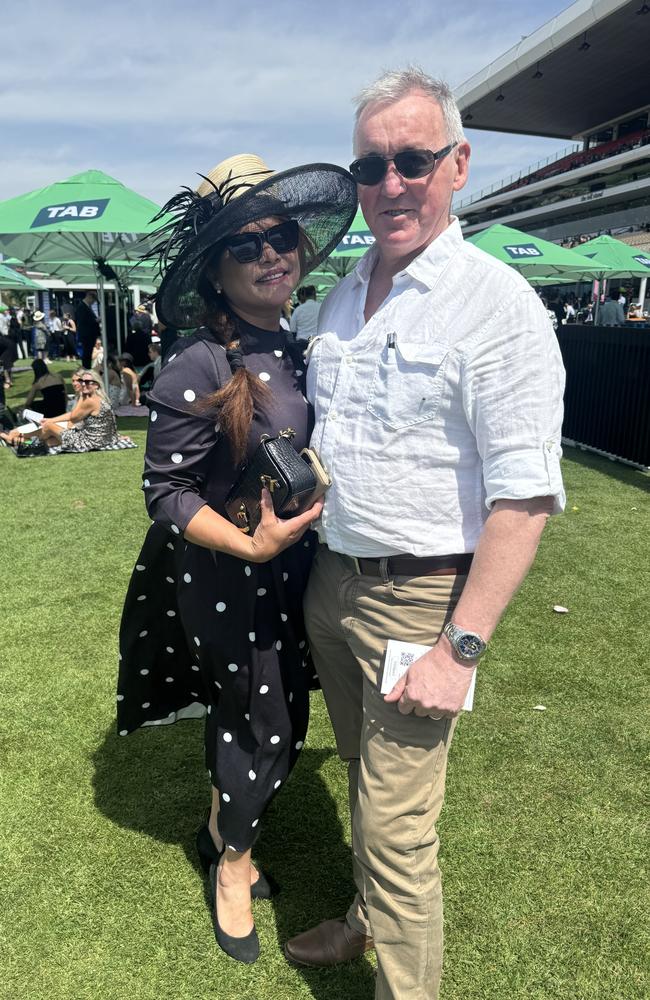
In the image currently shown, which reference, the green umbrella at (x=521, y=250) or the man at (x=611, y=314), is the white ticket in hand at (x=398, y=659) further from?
the man at (x=611, y=314)

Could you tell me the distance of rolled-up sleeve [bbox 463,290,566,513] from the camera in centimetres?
141

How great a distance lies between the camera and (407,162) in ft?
5.14

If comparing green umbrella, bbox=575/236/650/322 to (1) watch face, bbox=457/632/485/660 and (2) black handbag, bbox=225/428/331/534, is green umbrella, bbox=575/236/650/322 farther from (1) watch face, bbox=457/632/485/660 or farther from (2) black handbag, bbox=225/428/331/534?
(1) watch face, bbox=457/632/485/660

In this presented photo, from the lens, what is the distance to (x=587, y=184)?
48156mm

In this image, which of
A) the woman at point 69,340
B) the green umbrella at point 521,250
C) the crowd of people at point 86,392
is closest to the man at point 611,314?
the green umbrella at point 521,250

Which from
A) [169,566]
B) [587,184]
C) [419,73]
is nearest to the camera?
[419,73]

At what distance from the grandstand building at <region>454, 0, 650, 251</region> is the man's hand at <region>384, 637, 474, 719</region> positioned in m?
42.8

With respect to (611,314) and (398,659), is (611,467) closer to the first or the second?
(398,659)

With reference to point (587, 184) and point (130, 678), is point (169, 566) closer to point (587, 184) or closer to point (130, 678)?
point (130, 678)

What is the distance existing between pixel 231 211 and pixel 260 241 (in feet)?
0.40

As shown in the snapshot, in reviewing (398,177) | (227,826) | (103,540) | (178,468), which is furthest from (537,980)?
(103,540)

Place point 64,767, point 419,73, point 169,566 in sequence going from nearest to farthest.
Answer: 1. point 419,73
2. point 169,566
3. point 64,767

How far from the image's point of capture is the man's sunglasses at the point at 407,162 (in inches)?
61.6

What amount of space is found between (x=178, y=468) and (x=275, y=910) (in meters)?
1.52
